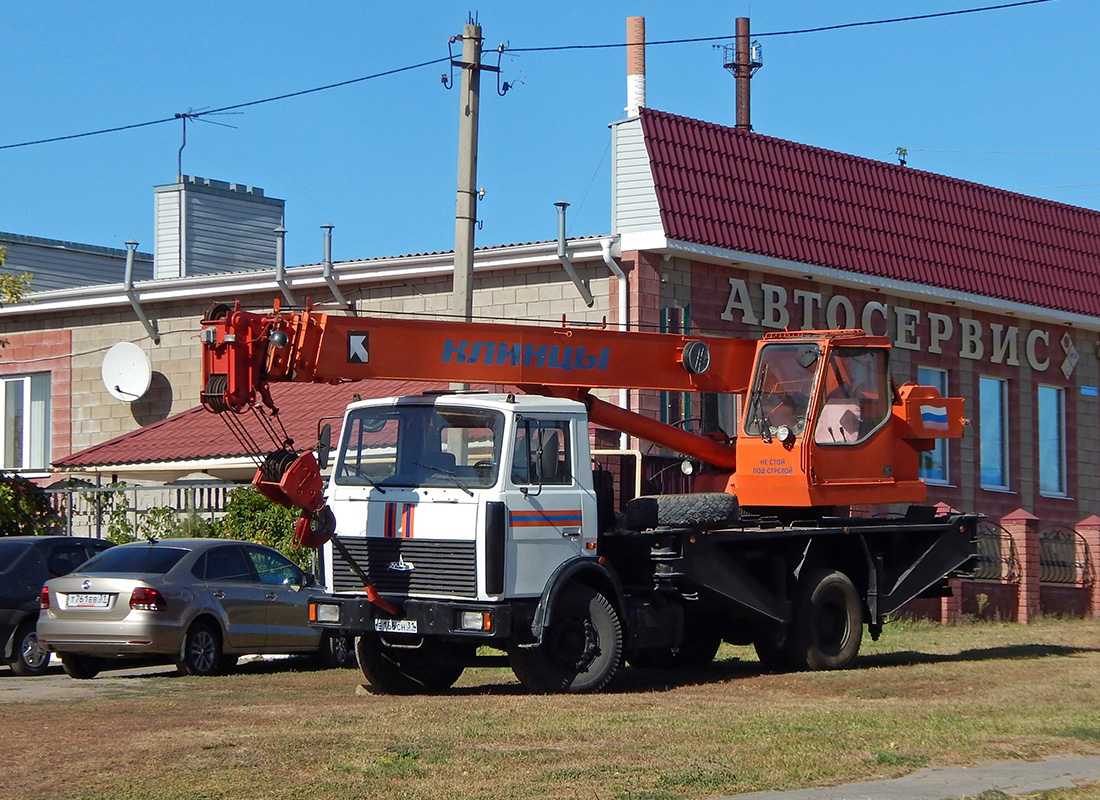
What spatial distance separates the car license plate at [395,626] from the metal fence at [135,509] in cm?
883

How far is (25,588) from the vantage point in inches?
694

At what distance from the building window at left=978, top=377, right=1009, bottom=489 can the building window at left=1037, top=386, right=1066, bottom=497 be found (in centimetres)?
108

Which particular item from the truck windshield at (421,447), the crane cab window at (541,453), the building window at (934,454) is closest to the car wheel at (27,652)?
the truck windshield at (421,447)

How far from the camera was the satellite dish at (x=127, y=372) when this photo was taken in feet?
89.1

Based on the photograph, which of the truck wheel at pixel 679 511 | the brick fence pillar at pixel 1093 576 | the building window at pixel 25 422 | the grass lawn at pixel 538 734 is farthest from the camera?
the building window at pixel 25 422

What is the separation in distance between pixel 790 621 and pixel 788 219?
31.3 ft

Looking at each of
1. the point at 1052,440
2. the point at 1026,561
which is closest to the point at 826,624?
the point at 1026,561

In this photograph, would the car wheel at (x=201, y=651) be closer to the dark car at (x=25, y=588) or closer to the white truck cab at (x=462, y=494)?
the dark car at (x=25, y=588)

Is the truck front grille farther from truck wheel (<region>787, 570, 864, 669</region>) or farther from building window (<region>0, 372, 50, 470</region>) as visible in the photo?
building window (<region>0, 372, 50, 470</region>)

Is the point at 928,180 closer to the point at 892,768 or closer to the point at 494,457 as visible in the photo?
the point at 494,457

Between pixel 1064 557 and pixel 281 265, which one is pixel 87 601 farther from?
pixel 1064 557

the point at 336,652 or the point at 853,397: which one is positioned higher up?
the point at 853,397

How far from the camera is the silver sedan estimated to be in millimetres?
16438

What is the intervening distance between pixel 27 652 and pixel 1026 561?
14906 mm
